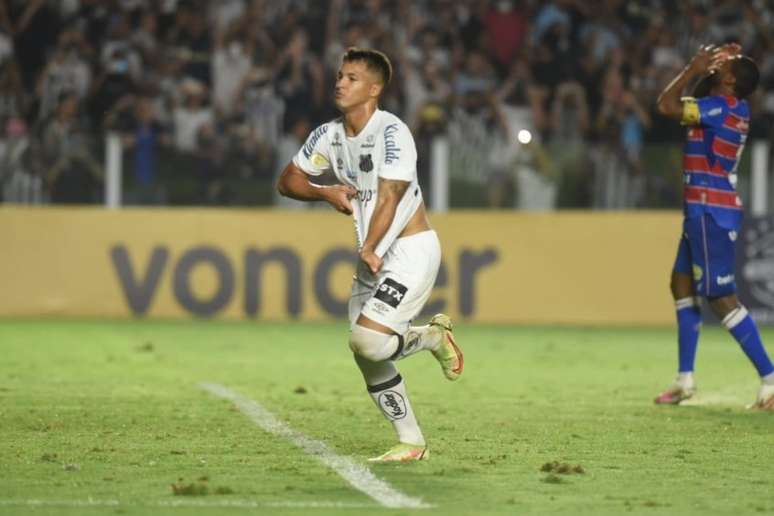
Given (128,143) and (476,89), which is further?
(476,89)

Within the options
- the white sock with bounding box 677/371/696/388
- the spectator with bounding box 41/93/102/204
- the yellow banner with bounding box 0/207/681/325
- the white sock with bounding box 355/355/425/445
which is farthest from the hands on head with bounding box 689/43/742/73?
the spectator with bounding box 41/93/102/204

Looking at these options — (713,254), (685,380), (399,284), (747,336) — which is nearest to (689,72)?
(713,254)

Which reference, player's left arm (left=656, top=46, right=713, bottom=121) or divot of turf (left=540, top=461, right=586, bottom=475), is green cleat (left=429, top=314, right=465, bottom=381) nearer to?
divot of turf (left=540, top=461, right=586, bottom=475)

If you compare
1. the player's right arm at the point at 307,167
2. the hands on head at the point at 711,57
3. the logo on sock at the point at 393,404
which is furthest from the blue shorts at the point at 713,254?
the logo on sock at the point at 393,404

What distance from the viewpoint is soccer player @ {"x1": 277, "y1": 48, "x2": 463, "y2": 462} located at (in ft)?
25.3

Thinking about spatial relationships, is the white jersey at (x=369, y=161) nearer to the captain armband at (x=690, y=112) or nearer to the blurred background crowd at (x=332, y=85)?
the captain armband at (x=690, y=112)

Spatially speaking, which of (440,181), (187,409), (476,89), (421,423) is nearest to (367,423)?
(421,423)

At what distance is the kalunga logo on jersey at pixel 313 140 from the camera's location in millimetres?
8172

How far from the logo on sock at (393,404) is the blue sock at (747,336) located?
3846mm

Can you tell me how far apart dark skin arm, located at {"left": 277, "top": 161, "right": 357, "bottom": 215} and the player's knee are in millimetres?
599

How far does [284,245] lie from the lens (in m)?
19.0

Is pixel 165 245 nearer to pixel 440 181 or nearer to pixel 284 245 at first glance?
pixel 284 245

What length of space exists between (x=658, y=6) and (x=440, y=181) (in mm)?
5457

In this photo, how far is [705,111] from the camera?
10820 millimetres
